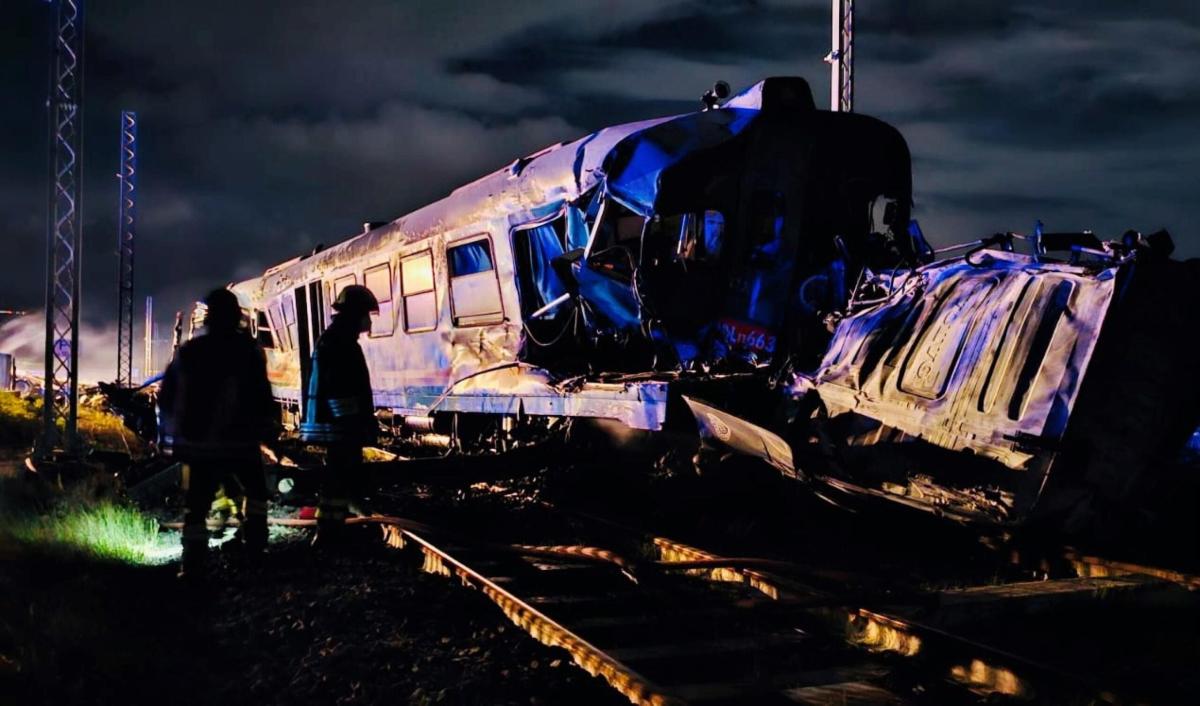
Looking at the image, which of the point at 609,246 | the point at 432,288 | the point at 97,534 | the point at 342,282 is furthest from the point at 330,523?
the point at 342,282

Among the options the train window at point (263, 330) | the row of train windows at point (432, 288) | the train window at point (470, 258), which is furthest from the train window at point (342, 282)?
the train window at point (263, 330)

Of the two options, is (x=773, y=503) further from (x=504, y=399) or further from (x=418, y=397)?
(x=418, y=397)

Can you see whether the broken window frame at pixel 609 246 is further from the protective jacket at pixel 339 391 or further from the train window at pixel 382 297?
the train window at pixel 382 297

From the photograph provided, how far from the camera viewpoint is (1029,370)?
533 cm

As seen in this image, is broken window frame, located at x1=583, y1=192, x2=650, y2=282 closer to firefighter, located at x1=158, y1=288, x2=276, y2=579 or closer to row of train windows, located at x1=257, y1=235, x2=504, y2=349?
row of train windows, located at x1=257, y1=235, x2=504, y2=349

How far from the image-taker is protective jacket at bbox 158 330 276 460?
581 cm

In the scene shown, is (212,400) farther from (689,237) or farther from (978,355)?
(978,355)

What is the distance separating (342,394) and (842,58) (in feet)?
31.2

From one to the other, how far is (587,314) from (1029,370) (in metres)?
3.70

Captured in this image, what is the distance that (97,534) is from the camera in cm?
682

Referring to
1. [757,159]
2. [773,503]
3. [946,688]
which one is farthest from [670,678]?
[757,159]

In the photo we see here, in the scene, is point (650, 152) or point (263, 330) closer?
point (650, 152)

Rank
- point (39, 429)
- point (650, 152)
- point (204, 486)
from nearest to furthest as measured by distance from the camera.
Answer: point (204, 486), point (650, 152), point (39, 429)

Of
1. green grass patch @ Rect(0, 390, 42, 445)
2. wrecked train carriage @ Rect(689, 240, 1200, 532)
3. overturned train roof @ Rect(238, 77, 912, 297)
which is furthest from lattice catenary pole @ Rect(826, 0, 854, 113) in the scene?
green grass patch @ Rect(0, 390, 42, 445)
